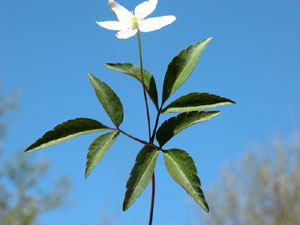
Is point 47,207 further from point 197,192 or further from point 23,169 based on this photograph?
point 197,192

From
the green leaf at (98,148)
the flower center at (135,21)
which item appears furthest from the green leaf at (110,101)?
the flower center at (135,21)

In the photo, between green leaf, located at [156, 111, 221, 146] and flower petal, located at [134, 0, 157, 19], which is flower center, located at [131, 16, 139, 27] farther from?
green leaf, located at [156, 111, 221, 146]

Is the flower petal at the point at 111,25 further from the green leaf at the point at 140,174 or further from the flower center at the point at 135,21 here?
the green leaf at the point at 140,174

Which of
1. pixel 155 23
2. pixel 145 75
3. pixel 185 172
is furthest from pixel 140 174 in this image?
pixel 155 23

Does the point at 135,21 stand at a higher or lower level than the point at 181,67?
higher

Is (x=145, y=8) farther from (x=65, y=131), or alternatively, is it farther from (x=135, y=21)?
(x=65, y=131)

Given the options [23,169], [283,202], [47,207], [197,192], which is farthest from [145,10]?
[23,169]

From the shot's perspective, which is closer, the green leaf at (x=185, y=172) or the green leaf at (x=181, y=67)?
the green leaf at (x=185, y=172)
